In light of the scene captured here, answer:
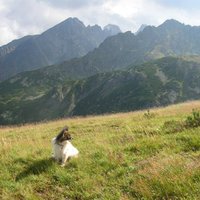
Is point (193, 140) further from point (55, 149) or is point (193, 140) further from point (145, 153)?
point (55, 149)

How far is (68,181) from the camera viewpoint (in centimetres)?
1365

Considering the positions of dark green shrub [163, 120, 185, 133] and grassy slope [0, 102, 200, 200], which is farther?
dark green shrub [163, 120, 185, 133]

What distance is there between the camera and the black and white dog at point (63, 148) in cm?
1503

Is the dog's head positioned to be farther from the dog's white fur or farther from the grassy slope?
the grassy slope

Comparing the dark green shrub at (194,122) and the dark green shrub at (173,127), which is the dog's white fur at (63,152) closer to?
the dark green shrub at (173,127)

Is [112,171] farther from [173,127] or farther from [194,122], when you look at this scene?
[173,127]

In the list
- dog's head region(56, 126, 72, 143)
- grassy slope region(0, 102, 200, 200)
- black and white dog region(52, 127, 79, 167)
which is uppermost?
dog's head region(56, 126, 72, 143)

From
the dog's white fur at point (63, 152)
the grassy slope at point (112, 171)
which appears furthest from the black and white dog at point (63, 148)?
the grassy slope at point (112, 171)

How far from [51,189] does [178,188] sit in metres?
4.88

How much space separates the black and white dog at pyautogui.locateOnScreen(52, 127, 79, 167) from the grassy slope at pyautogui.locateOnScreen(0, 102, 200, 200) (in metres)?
0.30

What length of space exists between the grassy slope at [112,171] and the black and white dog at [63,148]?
30 cm

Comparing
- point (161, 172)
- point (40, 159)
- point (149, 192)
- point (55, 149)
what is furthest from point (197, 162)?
point (40, 159)

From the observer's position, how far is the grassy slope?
10.9 metres

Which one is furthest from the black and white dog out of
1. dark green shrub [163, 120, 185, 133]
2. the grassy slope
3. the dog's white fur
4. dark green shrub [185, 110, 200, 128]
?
dark green shrub [185, 110, 200, 128]
